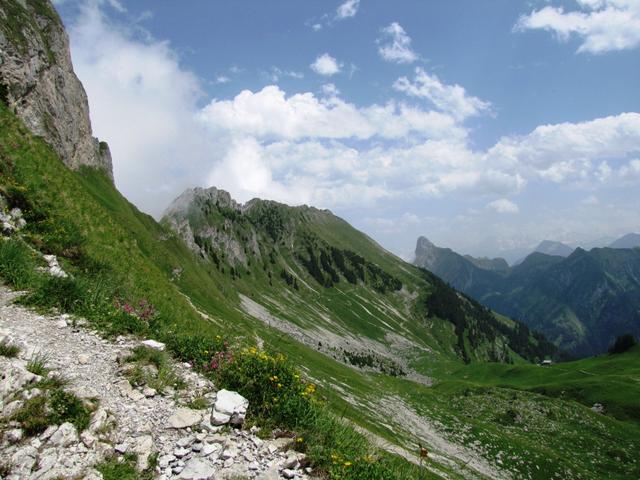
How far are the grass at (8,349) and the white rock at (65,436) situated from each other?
8.73 feet

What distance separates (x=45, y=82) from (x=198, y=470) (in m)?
96.4

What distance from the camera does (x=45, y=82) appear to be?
78000mm

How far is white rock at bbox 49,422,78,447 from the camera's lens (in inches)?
275

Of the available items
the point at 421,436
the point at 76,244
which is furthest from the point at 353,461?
the point at 421,436

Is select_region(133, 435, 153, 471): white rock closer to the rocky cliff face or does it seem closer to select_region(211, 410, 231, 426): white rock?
select_region(211, 410, 231, 426): white rock

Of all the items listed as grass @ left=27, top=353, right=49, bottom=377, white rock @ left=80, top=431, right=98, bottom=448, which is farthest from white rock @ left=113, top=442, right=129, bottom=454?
grass @ left=27, top=353, right=49, bottom=377

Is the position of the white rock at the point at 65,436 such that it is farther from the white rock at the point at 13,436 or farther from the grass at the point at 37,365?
the grass at the point at 37,365

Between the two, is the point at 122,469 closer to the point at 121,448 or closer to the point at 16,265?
the point at 121,448

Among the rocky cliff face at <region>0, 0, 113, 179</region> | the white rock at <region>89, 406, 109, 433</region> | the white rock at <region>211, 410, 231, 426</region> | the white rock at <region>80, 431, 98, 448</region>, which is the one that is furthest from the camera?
the rocky cliff face at <region>0, 0, 113, 179</region>

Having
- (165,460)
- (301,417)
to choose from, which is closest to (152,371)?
(165,460)

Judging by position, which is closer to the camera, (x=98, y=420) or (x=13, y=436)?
(x=13, y=436)

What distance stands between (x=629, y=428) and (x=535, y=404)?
14.2 metres

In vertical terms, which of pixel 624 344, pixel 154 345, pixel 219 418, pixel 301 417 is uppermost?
pixel 154 345

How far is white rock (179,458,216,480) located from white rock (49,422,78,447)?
7.03 ft
